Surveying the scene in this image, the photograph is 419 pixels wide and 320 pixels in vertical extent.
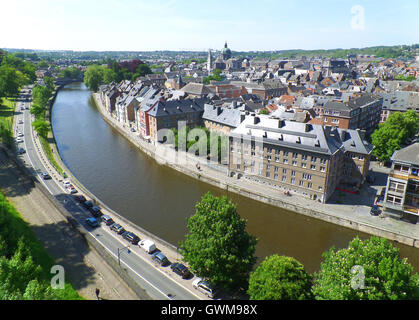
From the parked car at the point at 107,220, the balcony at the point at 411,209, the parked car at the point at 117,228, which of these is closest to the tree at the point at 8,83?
the parked car at the point at 107,220

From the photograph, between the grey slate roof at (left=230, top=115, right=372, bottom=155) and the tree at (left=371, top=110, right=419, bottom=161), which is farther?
the tree at (left=371, top=110, right=419, bottom=161)

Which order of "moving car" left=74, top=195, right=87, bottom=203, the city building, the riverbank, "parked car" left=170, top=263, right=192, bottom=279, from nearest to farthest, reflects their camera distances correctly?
"parked car" left=170, top=263, right=192, bottom=279 < the city building < the riverbank < "moving car" left=74, top=195, right=87, bottom=203

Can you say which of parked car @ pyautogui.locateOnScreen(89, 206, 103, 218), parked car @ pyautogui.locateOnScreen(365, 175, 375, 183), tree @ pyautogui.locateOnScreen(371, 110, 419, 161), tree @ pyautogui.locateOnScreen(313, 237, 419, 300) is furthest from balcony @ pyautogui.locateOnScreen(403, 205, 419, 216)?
parked car @ pyautogui.locateOnScreen(89, 206, 103, 218)

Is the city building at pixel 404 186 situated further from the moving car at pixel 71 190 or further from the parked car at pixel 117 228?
the moving car at pixel 71 190

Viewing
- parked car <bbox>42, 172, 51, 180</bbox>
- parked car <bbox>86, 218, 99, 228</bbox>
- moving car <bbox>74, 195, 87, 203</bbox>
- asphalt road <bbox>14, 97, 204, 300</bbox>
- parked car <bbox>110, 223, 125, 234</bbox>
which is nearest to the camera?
asphalt road <bbox>14, 97, 204, 300</bbox>

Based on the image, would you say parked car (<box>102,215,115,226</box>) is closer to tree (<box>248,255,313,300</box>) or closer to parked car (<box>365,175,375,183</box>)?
tree (<box>248,255,313,300</box>)
